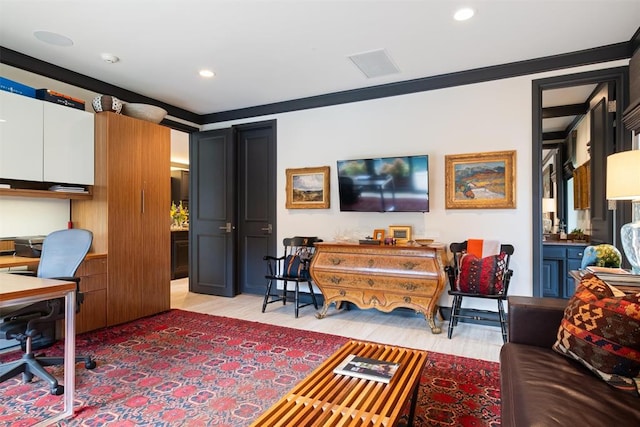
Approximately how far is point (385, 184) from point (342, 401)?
2.82m

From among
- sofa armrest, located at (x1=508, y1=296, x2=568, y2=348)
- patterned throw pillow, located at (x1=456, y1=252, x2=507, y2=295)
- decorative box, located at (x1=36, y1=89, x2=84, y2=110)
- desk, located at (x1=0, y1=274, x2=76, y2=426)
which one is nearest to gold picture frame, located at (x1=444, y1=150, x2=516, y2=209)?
patterned throw pillow, located at (x1=456, y1=252, x2=507, y2=295)

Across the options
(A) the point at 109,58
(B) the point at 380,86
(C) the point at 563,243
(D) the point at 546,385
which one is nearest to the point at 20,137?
(A) the point at 109,58

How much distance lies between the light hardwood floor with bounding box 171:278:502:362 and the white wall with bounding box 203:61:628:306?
51 centimetres

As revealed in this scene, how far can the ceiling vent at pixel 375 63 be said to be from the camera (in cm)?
333

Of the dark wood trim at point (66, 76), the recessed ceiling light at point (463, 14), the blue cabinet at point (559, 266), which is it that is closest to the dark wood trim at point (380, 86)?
the dark wood trim at point (66, 76)

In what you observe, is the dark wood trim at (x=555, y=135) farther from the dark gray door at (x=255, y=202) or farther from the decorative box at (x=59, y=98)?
the decorative box at (x=59, y=98)

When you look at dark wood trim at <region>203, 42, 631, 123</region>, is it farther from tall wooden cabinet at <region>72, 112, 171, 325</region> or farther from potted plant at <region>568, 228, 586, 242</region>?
potted plant at <region>568, 228, 586, 242</region>

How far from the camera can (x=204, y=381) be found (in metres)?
2.35

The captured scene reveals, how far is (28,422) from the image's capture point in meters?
1.87

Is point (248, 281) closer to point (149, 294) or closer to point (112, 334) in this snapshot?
point (149, 294)

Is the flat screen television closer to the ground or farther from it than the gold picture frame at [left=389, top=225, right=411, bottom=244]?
farther from it

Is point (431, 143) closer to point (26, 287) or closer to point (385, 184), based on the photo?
point (385, 184)

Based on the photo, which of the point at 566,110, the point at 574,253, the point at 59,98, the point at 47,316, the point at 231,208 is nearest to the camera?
the point at 47,316

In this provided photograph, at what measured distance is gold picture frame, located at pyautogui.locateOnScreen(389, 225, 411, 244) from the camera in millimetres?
3825
